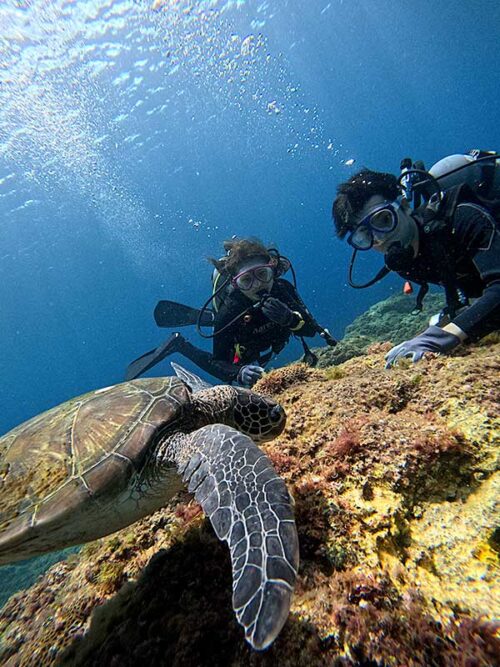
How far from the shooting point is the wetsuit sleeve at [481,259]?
8.87 feet

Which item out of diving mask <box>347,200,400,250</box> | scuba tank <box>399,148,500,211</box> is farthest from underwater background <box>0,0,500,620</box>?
diving mask <box>347,200,400,250</box>

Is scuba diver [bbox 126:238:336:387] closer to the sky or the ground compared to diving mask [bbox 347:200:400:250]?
closer to the ground

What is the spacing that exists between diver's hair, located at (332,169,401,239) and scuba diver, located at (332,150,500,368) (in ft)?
0.04

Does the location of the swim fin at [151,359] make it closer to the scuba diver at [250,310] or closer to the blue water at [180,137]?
the scuba diver at [250,310]

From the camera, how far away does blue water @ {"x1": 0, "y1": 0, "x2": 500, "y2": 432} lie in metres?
22.2

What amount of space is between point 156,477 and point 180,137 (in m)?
47.4

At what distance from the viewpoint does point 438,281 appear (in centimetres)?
396

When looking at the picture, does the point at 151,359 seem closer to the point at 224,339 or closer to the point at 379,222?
the point at 224,339

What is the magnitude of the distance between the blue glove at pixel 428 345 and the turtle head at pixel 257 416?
4.76 feet

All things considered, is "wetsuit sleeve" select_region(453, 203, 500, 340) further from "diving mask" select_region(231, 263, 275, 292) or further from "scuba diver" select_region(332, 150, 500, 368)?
"diving mask" select_region(231, 263, 275, 292)

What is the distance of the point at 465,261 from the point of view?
3441 mm

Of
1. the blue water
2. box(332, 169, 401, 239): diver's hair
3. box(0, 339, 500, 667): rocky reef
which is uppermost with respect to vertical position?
the blue water

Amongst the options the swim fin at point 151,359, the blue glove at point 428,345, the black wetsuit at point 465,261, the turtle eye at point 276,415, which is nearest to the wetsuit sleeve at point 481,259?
the black wetsuit at point 465,261

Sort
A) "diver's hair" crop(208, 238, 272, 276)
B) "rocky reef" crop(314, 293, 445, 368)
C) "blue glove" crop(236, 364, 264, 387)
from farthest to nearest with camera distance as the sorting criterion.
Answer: "rocky reef" crop(314, 293, 445, 368) < "diver's hair" crop(208, 238, 272, 276) < "blue glove" crop(236, 364, 264, 387)
